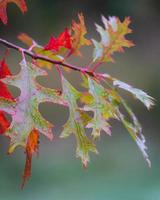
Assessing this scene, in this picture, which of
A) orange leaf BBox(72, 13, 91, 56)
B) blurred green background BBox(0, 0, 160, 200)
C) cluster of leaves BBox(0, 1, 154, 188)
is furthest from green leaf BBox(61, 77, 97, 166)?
blurred green background BBox(0, 0, 160, 200)

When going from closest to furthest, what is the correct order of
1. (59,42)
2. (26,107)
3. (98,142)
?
(26,107), (59,42), (98,142)

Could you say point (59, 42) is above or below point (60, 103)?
Result: above

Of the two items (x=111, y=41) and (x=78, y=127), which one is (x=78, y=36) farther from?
(x=78, y=127)

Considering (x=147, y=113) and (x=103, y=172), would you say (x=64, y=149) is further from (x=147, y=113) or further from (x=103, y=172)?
(x=147, y=113)

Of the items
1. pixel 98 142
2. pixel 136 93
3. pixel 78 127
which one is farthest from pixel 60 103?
pixel 98 142

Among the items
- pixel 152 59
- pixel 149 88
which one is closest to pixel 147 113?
pixel 149 88

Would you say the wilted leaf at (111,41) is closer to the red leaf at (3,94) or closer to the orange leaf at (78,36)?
the orange leaf at (78,36)

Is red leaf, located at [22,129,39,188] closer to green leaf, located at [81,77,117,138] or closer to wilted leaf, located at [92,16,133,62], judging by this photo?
green leaf, located at [81,77,117,138]
